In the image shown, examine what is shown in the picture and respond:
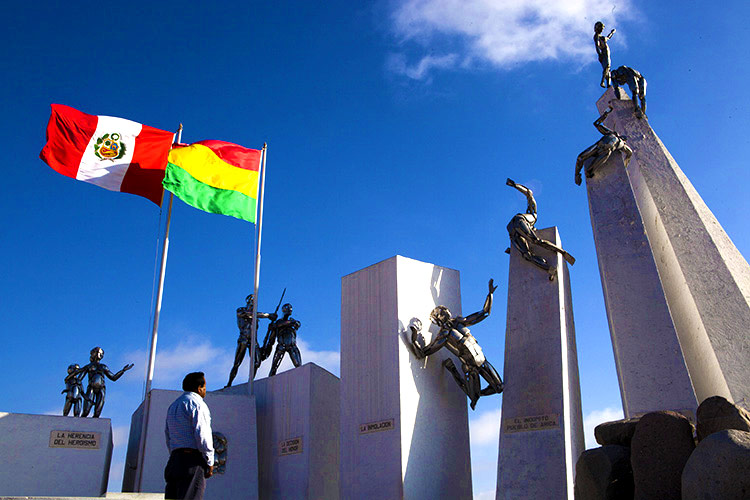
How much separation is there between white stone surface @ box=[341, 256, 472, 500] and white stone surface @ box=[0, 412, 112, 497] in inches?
152

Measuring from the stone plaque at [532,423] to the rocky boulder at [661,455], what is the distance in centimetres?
238

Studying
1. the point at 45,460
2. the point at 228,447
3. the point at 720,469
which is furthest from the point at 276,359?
the point at 720,469

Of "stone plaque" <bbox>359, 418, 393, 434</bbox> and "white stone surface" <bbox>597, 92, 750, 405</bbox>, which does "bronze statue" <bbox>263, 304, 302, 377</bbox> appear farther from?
"white stone surface" <bbox>597, 92, 750, 405</bbox>

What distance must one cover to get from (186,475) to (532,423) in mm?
4929

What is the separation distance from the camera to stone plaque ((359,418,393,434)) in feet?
30.0

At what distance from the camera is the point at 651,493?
5219mm

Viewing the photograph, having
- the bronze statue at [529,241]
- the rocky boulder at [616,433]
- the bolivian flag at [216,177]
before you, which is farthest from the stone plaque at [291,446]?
the rocky boulder at [616,433]

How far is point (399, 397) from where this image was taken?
9102mm

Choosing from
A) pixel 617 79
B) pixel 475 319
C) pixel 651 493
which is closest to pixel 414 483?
pixel 475 319

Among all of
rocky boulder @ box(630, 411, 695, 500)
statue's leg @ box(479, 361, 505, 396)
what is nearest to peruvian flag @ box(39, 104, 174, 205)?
statue's leg @ box(479, 361, 505, 396)

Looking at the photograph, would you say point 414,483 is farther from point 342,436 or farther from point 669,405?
point 669,405

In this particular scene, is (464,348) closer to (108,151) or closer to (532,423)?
(532,423)

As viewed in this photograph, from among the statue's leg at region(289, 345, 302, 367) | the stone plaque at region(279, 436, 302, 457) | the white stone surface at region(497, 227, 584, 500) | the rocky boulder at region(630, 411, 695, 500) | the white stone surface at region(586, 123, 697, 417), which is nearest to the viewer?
the rocky boulder at region(630, 411, 695, 500)

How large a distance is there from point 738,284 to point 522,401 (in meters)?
3.24
